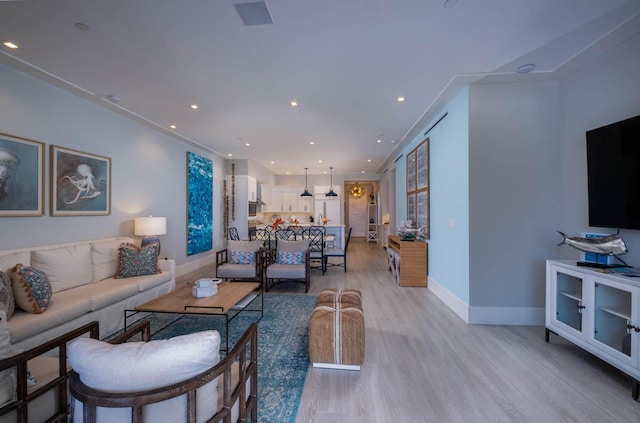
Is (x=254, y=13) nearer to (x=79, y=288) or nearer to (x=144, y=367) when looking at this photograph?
(x=144, y=367)

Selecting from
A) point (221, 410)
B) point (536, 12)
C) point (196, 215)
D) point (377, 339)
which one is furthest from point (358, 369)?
point (196, 215)

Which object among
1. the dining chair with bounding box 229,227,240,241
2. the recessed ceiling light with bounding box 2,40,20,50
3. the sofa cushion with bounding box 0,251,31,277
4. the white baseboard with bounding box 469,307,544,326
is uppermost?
the recessed ceiling light with bounding box 2,40,20,50

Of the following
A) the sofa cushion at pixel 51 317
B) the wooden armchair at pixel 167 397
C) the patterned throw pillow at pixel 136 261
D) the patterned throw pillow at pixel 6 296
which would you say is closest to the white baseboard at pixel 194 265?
the patterned throw pillow at pixel 136 261

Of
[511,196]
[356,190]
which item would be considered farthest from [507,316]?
[356,190]

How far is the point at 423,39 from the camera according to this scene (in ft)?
7.66

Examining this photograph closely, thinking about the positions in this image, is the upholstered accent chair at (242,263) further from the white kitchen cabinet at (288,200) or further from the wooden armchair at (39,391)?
the white kitchen cabinet at (288,200)

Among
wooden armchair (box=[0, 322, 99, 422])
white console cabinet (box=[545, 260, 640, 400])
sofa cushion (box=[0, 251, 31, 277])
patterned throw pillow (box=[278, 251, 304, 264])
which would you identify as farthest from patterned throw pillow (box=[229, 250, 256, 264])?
white console cabinet (box=[545, 260, 640, 400])

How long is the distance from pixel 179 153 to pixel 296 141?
259 cm

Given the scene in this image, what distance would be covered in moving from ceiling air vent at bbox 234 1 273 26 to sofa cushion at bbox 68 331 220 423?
2.27 m

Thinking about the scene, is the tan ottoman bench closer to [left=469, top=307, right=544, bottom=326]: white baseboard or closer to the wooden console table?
[left=469, top=307, right=544, bottom=326]: white baseboard

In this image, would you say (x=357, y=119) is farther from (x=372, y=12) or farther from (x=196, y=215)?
(x=196, y=215)

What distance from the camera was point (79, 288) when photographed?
3043 millimetres

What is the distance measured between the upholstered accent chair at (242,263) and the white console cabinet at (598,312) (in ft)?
12.2

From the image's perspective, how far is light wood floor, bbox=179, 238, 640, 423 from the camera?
1.80 m
